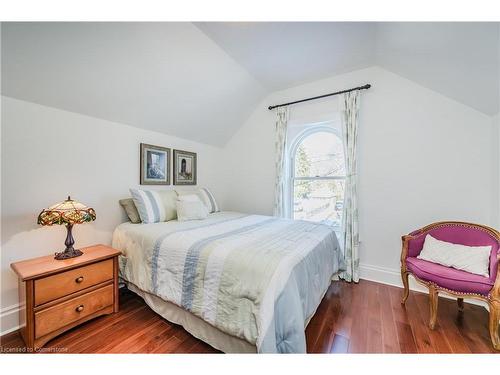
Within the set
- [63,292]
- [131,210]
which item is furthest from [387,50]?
[63,292]

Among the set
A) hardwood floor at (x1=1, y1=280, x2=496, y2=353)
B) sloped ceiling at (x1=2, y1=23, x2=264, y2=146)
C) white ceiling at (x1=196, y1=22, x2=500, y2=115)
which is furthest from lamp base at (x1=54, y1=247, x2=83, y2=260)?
white ceiling at (x1=196, y1=22, x2=500, y2=115)

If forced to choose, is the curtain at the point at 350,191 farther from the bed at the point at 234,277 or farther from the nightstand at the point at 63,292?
the nightstand at the point at 63,292

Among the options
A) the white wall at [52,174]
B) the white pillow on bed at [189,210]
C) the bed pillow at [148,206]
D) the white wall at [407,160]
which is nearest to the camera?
the white wall at [52,174]

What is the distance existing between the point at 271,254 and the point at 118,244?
1763 millimetres

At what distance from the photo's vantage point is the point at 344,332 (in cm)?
162

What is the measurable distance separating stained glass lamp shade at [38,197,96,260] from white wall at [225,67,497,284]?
2.96 metres

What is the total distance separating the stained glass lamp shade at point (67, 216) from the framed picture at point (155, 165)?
0.94 meters

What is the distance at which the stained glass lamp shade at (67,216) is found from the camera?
1.59 metres

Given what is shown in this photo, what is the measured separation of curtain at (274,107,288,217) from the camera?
3180 millimetres

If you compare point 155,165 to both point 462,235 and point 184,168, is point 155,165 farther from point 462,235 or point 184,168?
point 462,235

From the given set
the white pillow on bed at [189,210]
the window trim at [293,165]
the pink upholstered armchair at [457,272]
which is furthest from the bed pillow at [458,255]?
the white pillow on bed at [189,210]

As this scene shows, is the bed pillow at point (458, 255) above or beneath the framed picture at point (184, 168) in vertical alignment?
beneath
